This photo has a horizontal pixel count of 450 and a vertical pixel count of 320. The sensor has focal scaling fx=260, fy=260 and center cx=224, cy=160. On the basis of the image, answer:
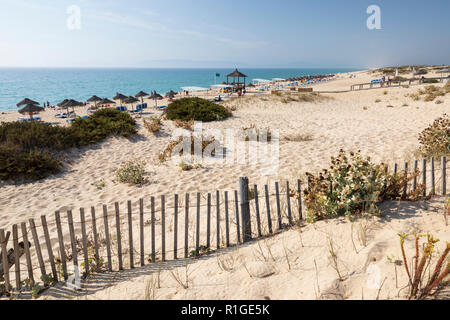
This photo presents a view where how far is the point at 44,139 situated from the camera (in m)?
9.77

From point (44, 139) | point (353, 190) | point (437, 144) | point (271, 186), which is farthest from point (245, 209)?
point (44, 139)

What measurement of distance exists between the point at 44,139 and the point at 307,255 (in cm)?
1035

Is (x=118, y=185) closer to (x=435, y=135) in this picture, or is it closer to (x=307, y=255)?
(x=307, y=255)

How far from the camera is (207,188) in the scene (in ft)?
22.3

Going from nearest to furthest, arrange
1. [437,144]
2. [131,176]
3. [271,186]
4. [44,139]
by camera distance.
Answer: [271,186], [437,144], [131,176], [44,139]

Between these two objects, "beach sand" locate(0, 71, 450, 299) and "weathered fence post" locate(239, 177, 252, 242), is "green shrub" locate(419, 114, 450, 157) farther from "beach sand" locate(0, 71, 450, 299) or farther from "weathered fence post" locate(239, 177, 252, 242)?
"weathered fence post" locate(239, 177, 252, 242)

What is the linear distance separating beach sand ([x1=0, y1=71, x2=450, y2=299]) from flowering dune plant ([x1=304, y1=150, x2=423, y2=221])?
22cm

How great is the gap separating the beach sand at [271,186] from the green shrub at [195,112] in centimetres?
84

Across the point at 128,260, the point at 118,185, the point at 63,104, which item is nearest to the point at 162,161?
the point at 118,185

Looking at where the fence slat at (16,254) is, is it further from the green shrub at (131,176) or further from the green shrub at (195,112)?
the green shrub at (195,112)

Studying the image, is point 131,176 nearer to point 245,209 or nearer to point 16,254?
point 16,254

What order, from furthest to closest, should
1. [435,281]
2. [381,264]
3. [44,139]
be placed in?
[44,139] → [381,264] → [435,281]

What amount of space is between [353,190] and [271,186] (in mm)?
2701

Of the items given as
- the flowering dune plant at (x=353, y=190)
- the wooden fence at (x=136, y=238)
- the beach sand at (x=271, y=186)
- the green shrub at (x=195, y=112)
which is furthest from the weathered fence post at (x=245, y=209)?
the green shrub at (x=195, y=112)
